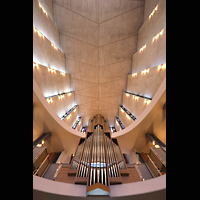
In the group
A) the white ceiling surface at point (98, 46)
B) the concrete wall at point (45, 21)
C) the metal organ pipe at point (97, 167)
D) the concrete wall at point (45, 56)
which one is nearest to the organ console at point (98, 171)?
the metal organ pipe at point (97, 167)

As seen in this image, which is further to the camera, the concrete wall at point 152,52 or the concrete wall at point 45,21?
the concrete wall at point 45,21

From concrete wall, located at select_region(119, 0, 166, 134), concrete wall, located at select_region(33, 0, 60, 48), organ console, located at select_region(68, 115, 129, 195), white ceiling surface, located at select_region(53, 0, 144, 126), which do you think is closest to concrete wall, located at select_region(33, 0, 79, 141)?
concrete wall, located at select_region(33, 0, 60, 48)

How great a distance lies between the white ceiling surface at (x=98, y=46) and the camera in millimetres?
7793

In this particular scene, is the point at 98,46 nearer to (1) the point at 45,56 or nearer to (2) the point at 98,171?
(1) the point at 45,56

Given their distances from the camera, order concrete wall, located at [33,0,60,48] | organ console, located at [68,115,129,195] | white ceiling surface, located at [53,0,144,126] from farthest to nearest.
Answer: white ceiling surface, located at [53,0,144,126]
concrete wall, located at [33,0,60,48]
organ console, located at [68,115,129,195]

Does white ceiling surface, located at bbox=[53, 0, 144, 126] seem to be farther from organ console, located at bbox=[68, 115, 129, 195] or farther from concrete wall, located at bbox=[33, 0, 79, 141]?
organ console, located at bbox=[68, 115, 129, 195]

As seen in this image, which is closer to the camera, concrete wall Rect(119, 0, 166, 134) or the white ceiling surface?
concrete wall Rect(119, 0, 166, 134)

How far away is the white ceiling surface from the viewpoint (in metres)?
7.79

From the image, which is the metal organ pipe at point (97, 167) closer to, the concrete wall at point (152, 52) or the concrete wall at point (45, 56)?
the concrete wall at point (45, 56)

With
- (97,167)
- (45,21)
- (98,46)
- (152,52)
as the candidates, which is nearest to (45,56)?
(45,21)
